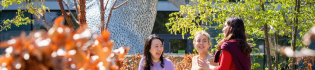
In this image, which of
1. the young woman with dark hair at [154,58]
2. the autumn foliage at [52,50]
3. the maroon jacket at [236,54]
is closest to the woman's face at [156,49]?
the young woman with dark hair at [154,58]

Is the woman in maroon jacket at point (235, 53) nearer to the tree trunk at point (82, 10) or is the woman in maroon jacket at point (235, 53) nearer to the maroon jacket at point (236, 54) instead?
the maroon jacket at point (236, 54)

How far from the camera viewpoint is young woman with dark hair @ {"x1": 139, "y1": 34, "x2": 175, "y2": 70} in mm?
2592

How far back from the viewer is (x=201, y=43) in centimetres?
274

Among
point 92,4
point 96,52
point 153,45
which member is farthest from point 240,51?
point 92,4

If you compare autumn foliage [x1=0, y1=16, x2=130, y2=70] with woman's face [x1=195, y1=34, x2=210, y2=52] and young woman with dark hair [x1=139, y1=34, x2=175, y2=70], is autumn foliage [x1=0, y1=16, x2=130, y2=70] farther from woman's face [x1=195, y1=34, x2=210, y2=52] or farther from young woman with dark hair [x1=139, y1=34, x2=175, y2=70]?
woman's face [x1=195, y1=34, x2=210, y2=52]

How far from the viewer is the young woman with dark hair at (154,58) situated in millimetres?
2592

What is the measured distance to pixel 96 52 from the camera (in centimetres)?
47

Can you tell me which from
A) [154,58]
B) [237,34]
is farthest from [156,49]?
[237,34]

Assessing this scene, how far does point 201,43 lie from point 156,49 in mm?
515

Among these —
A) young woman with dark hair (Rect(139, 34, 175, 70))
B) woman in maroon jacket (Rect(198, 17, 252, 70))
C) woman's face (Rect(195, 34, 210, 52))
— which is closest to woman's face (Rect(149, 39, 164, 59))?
young woman with dark hair (Rect(139, 34, 175, 70))

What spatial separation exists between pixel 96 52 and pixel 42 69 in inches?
3.8

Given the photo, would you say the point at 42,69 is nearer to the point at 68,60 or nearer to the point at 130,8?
the point at 68,60

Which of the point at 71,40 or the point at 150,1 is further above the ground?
the point at 71,40

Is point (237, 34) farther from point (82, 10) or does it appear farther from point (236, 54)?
point (82, 10)
